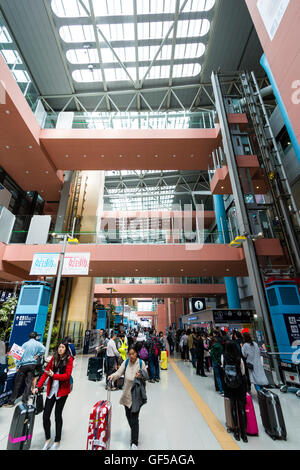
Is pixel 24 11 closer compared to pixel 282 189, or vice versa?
pixel 282 189

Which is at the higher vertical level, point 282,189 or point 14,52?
point 14,52

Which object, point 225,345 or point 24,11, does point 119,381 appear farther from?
point 24,11

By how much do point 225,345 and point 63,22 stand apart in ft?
64.4

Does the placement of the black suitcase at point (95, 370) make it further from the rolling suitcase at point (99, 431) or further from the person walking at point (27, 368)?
the rolling suitcase at point (99, 431)

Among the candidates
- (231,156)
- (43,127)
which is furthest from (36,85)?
(231,156)

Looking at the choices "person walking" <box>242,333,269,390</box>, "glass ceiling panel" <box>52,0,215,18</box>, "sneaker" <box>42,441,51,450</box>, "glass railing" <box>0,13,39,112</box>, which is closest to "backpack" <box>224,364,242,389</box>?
"person walking" <box>242,333,269,390</box>

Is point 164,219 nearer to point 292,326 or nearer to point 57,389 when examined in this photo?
point 292,326

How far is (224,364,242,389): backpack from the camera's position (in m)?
3.75

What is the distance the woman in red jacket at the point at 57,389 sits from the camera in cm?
346

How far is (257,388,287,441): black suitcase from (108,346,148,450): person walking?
2.13 m

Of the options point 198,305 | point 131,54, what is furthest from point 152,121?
point 198,305

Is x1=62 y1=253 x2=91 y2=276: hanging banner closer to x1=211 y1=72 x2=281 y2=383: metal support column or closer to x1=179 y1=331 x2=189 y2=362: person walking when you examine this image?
x1=211 y1=72 x2=281 y2=383: metal support column

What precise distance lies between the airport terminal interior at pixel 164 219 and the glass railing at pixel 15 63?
118 mm

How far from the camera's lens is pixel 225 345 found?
409 centimetres
